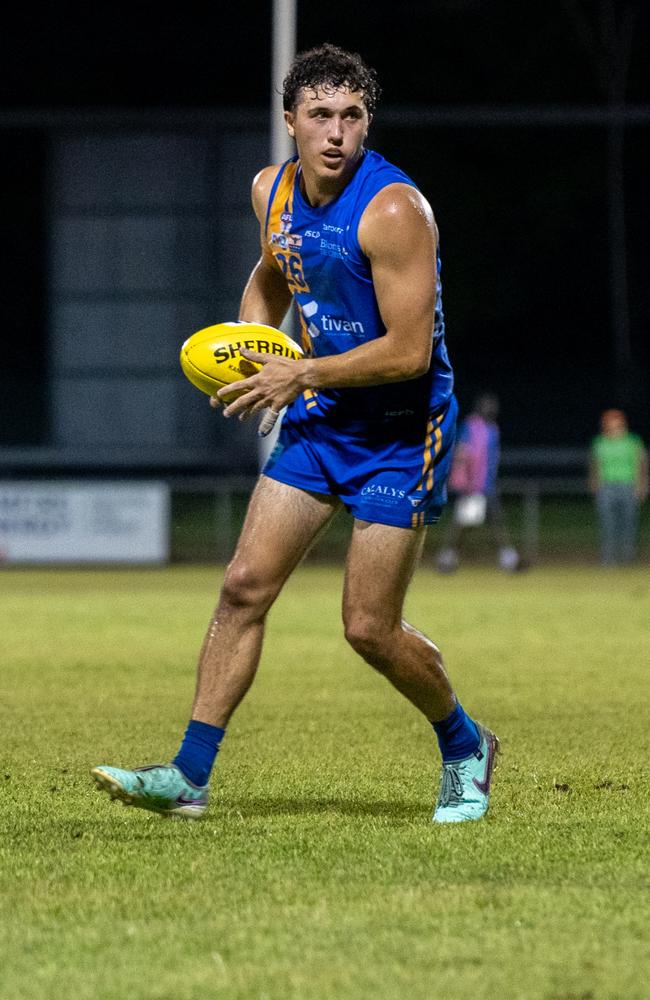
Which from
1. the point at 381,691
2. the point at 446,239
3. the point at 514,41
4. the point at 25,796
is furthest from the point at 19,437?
the point at 25,796

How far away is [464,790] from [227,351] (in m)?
1.70

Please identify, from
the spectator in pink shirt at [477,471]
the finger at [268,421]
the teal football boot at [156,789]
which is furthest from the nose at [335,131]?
the spectator in pink shirt at [477,471]

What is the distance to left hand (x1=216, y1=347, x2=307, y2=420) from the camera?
18.7ft

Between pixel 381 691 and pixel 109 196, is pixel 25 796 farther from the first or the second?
pixel 109 196

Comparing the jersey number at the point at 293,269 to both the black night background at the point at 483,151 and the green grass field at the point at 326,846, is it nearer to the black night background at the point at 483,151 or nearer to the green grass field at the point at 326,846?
the green grass field at the point at 326,846

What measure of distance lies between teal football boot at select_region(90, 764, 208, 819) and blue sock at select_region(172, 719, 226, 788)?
0.02m

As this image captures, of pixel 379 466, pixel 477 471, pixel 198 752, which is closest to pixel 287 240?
pixel 379 466

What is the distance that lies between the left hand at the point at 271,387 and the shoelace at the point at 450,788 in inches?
55.2

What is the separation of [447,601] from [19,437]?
20147mm

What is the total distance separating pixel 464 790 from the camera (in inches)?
240

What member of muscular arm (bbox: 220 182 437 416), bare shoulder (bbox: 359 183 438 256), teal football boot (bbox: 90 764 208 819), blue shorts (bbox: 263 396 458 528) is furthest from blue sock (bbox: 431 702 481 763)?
bare shoulder (bbox: 359 183 438 256)

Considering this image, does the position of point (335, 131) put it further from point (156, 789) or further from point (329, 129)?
point (156, 789)

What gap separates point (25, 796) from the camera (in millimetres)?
6574

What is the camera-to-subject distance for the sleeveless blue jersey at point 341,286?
18.9 ft
